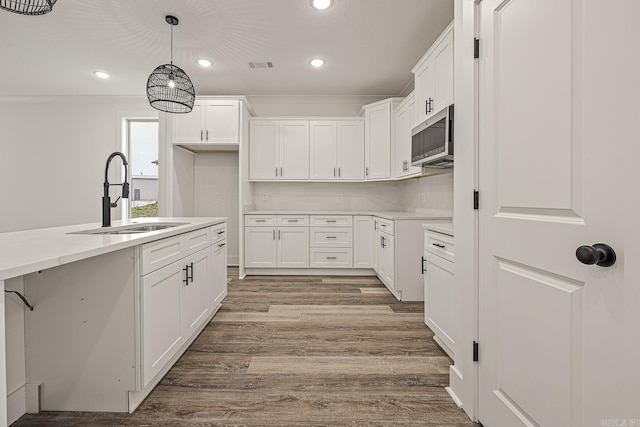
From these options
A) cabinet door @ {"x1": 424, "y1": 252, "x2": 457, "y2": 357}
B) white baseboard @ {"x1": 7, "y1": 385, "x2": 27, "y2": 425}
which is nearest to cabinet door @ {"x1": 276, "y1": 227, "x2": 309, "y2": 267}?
cabinet door @ {"x1": 424, "y1": 252, "x2": 457, "y2": 357}

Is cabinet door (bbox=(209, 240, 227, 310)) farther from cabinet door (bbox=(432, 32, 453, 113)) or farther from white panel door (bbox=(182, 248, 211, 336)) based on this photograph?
cabinet door (bbox=(432, 32, 453, 113))

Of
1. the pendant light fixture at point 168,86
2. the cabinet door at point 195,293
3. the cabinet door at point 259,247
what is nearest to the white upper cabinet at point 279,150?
the cabinet door at point 259,247

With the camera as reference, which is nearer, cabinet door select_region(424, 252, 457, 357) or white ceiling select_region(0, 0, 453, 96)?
cabinet door select_region(424, 252, 457, 357)

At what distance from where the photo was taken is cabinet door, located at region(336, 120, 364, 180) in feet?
15.2

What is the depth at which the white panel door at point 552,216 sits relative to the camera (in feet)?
2.69

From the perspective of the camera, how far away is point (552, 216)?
3.36 ft

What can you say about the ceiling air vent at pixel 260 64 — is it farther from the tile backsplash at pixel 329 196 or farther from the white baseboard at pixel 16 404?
the white baseboard at pixel 16 404

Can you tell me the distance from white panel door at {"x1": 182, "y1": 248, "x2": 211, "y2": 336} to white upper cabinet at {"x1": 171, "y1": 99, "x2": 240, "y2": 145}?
2226mm

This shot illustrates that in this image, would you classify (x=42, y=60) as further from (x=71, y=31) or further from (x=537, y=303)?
(x=537, y=303)

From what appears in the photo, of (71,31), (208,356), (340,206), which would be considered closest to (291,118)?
(340,206)

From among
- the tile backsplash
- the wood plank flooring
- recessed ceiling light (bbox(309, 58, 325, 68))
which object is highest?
recessed ceiling light (bbox(309, 58, 325, 68))

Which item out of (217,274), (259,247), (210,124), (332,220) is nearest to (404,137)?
(332,220)

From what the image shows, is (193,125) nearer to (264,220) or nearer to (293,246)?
(264,220)

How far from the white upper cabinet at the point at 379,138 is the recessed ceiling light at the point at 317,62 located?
38.6 inches
